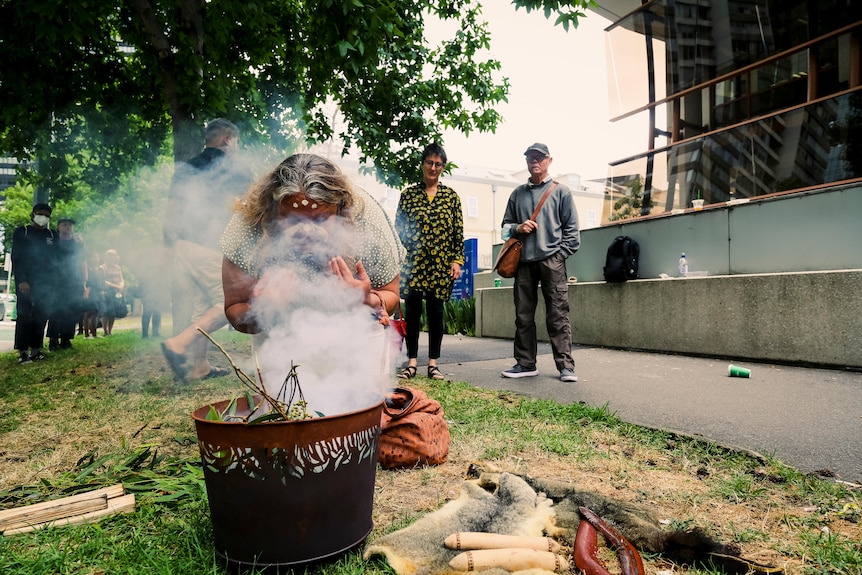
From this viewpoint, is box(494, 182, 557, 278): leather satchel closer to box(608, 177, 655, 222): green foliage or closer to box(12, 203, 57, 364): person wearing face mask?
box(608, 177, 655, 222): green foliage

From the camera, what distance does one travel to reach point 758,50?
25.2 ft

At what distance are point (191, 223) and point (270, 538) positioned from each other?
3.92 metres

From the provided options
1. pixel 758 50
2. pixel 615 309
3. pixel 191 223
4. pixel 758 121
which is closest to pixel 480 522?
pixel 191 223

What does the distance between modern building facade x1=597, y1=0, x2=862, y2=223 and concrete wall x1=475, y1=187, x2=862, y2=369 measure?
0.63 metres

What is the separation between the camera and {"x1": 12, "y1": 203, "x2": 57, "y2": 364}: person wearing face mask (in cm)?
732

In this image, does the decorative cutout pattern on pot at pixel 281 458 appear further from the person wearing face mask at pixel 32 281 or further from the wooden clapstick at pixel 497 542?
the person wearing face mask at pixel 32 281

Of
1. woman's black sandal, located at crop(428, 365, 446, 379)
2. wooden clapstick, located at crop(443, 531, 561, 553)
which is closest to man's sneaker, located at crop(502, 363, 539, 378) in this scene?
woman's black sandal, located at crop(428, 365, 446, 379)

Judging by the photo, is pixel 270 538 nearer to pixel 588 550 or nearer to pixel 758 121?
pixel 588 550

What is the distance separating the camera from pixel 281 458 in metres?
1.48

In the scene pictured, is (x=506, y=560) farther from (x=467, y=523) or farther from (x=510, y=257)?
(x=510, y=257)

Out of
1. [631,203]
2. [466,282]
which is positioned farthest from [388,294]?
[466,282]

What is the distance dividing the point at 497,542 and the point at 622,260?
6206 millimetres

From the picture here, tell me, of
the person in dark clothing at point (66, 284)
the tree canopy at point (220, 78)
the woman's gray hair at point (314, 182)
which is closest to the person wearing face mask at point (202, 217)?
the tree canopy at point (220, 78)

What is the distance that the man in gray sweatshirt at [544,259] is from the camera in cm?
495
